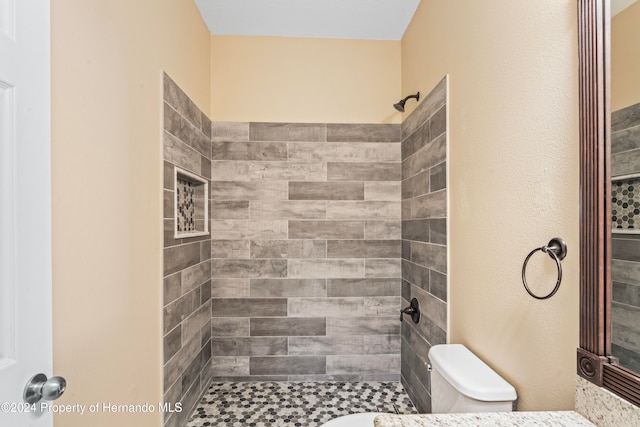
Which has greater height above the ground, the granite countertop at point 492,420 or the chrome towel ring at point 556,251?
the chrome towel ring at point 556,251

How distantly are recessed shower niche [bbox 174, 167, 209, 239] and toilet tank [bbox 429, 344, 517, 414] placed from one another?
149 centimetres

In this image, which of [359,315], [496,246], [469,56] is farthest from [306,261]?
[469,56]

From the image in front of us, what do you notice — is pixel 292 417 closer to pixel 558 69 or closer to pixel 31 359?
pixel 31 359

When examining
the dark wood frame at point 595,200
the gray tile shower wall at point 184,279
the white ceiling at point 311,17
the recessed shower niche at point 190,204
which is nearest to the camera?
the dark wood frame at point 595,200

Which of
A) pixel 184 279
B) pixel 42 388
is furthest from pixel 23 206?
pixel 184 279

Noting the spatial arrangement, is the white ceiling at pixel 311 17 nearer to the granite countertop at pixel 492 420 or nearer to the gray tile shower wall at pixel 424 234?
the gray tile shower wall at pixel 424 234

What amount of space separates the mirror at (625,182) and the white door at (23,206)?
134 centimetres

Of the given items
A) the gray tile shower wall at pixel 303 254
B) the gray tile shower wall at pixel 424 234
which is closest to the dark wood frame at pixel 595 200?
the gray tile shower wall at pixel 424 234

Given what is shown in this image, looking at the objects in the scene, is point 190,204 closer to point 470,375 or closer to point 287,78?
point 287,78

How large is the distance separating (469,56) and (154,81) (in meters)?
1.50

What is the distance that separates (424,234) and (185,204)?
155cm

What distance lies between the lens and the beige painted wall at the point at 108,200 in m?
1.02

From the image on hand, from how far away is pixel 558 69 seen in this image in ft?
3.29

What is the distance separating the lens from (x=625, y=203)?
761mm
